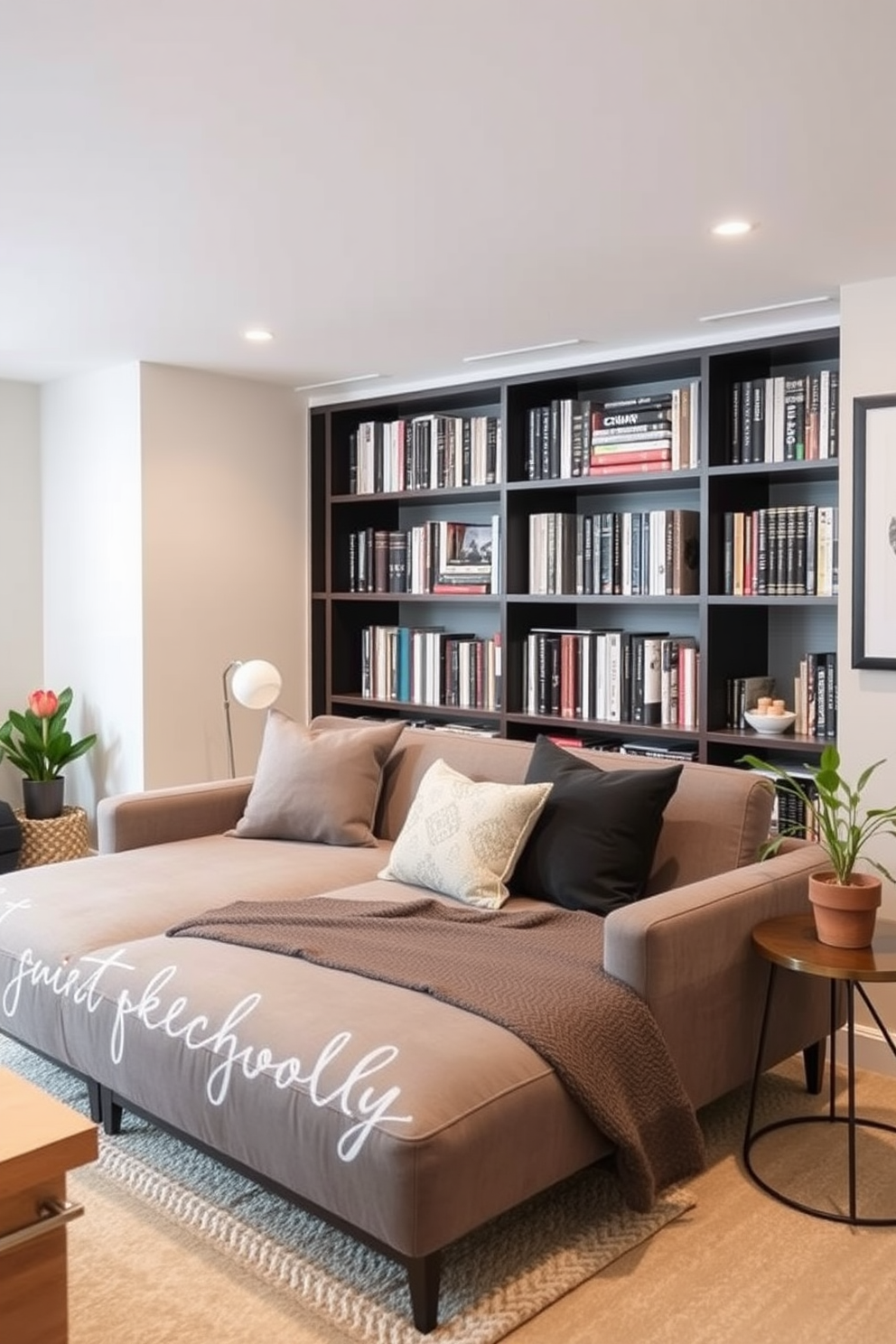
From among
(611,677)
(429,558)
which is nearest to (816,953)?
(611,677)

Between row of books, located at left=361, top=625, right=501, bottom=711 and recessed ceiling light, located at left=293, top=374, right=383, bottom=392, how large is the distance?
106cm

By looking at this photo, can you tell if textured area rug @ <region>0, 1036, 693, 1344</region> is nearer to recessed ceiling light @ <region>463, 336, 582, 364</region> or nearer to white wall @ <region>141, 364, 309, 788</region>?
white wall @ <region>141, 364, 309, 788</region>

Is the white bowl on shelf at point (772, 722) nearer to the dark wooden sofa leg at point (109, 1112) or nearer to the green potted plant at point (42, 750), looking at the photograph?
the dark wooden sofa leg at point (109, 1112)

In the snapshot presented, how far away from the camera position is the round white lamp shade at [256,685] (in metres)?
4.16

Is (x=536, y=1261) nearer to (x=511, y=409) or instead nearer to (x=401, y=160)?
(x=401, y=160)

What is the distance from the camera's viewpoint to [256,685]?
13.6 ft

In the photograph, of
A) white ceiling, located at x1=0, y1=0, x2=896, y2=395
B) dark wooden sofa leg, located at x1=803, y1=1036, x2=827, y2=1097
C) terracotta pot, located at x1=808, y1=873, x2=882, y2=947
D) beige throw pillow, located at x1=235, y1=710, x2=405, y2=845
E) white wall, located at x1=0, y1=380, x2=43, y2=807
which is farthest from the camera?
white wall, located at x1=0, y1=380, x2=43, y2=807

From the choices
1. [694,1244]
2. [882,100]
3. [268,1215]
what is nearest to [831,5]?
[882,100]

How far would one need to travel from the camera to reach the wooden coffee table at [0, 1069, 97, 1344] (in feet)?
4.97

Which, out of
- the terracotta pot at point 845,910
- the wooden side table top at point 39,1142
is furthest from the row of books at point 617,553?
the wooden side table top at point 39,1142

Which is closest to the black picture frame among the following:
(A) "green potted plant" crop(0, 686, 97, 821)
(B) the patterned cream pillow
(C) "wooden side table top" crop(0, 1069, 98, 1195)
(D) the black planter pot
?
(B) the patterned cream pillow

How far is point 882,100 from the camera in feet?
7.05

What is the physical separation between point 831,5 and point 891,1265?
223 centimetres

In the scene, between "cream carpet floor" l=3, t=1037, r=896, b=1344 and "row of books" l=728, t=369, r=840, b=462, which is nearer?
"cream carpet floor" l=3, t=1037, r=896, b=1344
